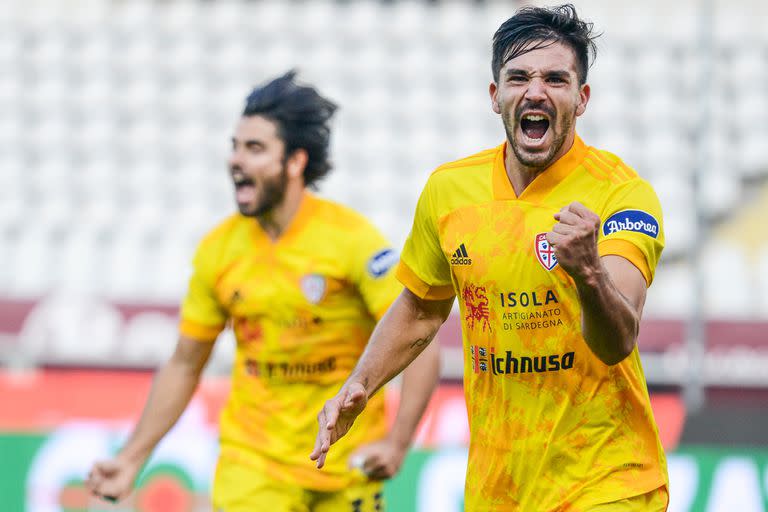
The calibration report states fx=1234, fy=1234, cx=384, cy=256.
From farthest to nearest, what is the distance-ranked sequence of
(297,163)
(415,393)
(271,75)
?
1. (271,75)
2. (297,163)
3. (415,393)

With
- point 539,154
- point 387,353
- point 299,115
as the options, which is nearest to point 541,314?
point 539,154

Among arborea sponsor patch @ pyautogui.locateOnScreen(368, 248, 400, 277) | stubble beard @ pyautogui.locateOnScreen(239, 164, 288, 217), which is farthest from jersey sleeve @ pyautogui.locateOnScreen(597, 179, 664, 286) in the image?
stubble beard @ pyautogui.locateOnScreen(239, 164, 288, 217)

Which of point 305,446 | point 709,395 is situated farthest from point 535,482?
point 709,395

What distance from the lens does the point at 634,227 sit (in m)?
3.20

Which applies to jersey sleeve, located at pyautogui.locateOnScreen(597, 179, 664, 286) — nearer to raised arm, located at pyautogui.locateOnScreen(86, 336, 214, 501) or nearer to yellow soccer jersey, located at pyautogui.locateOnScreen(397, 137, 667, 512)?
yellow soccer jersey, located at pyautogui.locateOnScreen(397, 137, 667, 512)

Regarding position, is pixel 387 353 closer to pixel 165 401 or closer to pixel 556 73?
pixel 556 73

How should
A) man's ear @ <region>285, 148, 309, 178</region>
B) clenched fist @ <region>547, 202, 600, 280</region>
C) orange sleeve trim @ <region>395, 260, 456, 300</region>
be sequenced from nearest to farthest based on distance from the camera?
clenched fist @ <region>547, 202, 600, 280</region>
orange sleeve trim @ <region>395, 260, 456, 300</region>
man's ear @ <region>285, 148, 309, 178</region>

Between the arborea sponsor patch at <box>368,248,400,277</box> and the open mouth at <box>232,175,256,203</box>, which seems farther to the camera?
the open mouth at <box>232,175,256,203</box>

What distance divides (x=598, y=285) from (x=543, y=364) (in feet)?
2.03

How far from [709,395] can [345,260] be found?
15.9 ft

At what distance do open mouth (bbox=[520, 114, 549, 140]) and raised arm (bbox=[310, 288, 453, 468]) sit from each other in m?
0.67

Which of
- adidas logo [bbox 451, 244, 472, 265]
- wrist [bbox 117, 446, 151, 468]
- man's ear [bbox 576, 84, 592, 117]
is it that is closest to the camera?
man's ear [bbox 576, 84, 592, 117]

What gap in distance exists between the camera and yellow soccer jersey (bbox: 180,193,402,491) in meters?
4.90

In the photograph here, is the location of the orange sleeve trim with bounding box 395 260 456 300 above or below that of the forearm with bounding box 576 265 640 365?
above
